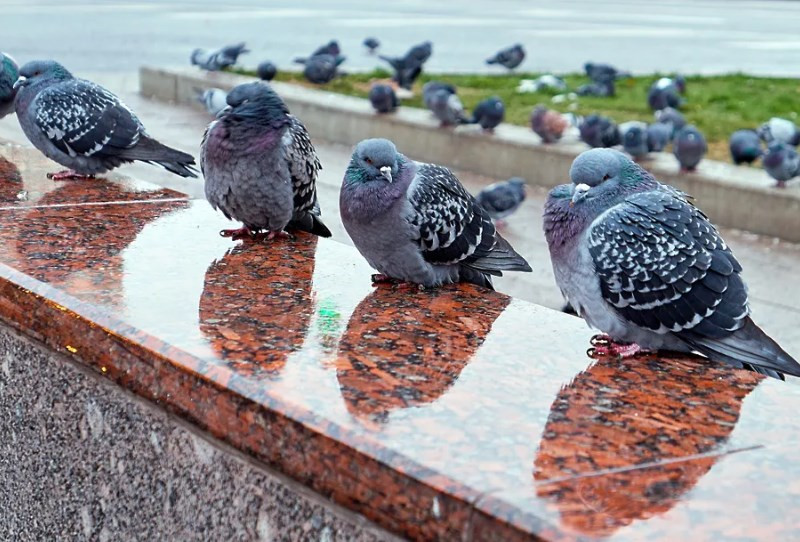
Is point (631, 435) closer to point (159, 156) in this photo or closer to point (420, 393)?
point (420, 393)

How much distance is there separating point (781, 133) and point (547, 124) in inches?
78.9

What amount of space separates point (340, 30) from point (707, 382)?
1824cm

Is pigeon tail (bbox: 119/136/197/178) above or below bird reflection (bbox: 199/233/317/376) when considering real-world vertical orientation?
below

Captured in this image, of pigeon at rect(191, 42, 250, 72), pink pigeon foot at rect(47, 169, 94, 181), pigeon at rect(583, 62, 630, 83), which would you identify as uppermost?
pink pigeon foot at rect(47, 169, 94, 181)

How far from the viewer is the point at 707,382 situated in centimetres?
272

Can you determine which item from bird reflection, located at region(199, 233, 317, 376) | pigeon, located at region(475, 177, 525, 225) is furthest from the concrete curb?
bird reflection, located at region(199, 233, 317, 376)

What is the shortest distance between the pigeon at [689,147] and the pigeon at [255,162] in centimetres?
503

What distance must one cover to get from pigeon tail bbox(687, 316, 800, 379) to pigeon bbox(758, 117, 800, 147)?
23.9 feet

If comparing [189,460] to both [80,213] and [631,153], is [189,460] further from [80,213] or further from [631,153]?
[631,153]

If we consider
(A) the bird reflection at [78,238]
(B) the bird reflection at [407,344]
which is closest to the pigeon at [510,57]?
(A) the bird reflection at [78,238]

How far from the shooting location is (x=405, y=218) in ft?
11.3

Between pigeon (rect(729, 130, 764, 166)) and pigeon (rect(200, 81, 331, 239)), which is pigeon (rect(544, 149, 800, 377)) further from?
pigeon (rect(729, 130, 764, 166))

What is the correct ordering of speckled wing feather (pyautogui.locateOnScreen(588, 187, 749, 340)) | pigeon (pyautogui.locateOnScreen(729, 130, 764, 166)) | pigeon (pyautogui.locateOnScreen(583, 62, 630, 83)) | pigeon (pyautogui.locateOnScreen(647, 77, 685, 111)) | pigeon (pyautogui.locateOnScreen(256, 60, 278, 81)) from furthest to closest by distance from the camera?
pigeon (pyautogui.locateOnScreen(583, 62, 630, 83)), pigeon (pyautogui.locateOnScreen(256, 60, 278, 81)), pigeon (pyautogui.locateOnScreen(647, 77, 685, 111)), pigeon (pyautogui.locateOnScreen(729, 130, 764, 166)), speckled wing feather (pyautogui.locateOnScreen(588, 187, 749, 340))

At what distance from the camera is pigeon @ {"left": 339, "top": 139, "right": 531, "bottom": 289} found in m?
3.45
